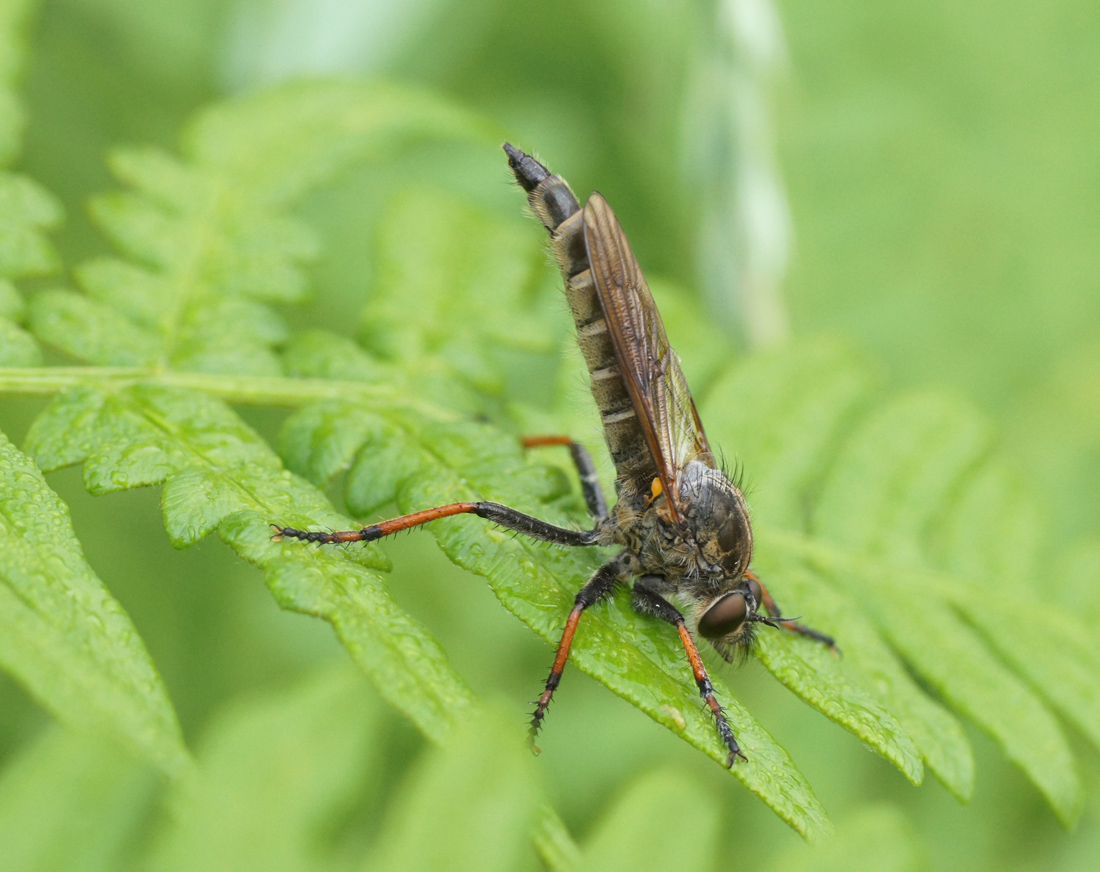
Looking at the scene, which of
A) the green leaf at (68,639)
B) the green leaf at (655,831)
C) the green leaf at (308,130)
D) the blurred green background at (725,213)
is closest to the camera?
the green leaf at (68,639)

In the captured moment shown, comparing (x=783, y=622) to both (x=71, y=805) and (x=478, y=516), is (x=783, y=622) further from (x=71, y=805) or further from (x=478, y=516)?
(x=71, y=805)

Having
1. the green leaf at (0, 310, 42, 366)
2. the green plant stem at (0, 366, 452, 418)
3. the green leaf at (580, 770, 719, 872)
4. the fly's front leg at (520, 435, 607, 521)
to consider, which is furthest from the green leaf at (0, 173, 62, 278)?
the green leaf at (580, 770, 719, 872)

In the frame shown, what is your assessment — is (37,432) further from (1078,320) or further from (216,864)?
(1078,320)

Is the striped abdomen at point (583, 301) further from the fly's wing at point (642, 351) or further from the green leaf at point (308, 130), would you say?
the green leaf at point (308, 130)

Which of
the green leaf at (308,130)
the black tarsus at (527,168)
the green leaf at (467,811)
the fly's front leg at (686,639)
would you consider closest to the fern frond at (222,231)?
the green leaf at (308,130)

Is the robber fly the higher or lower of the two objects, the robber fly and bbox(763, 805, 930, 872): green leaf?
the higher

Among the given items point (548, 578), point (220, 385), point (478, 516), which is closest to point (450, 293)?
point (220, 385)

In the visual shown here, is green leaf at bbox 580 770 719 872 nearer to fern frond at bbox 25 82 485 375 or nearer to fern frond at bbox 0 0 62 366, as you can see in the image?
fern frond at bbox 25 82 485 375
